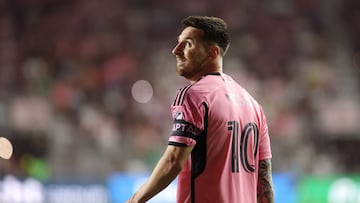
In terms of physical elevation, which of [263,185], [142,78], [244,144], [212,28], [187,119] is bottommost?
[263,185]

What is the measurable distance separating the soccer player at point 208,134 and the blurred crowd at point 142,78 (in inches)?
244

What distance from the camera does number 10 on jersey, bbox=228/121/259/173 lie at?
3.85 metres

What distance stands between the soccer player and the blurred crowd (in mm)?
6194

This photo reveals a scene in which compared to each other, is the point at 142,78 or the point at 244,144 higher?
the point at 142,78

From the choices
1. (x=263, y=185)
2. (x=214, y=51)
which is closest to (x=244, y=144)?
(x=263, y=185)

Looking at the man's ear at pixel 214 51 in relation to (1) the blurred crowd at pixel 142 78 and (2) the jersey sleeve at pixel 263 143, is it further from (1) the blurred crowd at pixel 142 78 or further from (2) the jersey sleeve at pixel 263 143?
(1) the blurred crowd at pixel 142 78

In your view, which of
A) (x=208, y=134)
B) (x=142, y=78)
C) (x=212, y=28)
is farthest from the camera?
(x=142, y=78)

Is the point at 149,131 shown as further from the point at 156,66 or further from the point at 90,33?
the point at 90,33

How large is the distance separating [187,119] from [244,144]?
0.39 meters

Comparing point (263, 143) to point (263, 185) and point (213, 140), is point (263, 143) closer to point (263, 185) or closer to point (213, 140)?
point (263, 185)

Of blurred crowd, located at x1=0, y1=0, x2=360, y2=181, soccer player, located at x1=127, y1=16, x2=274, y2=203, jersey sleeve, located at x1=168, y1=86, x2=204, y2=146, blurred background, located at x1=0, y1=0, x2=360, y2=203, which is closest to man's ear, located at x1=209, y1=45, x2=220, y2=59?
soccer player, located at x1=127, y1=16, x2=274, y2=203

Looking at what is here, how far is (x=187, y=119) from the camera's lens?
3.67 metres

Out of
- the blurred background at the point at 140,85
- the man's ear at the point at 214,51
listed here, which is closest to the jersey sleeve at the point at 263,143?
the man's ear at the point at 214,51

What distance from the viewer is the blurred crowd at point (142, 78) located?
10453 millimetres
